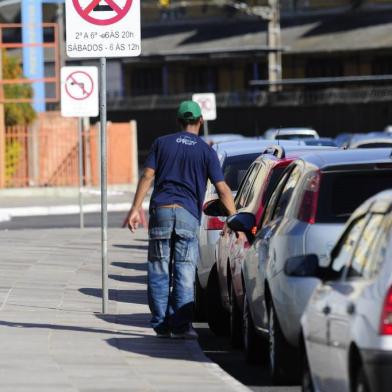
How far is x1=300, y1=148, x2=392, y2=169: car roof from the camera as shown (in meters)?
11.0

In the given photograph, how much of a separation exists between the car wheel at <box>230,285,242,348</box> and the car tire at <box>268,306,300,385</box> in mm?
2288

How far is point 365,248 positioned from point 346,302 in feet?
0.99

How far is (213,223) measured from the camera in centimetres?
1538

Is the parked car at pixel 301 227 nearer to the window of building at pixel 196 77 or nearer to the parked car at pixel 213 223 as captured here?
the parked car at pixel 213 223

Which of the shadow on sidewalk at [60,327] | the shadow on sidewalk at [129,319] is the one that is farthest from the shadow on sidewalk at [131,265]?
the shadow on sidewalk at [60,327]

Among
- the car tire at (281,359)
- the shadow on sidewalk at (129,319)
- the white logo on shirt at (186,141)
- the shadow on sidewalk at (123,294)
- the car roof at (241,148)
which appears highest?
the white logo on shirt at (186,141)

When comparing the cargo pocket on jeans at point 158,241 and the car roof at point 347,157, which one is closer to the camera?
the car roof at point 347,157

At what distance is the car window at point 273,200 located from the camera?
1193 cm

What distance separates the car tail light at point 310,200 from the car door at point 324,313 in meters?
1.56

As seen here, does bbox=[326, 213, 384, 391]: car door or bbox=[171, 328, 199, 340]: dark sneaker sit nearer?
bbox=[326, 213, 384, 391]: car door

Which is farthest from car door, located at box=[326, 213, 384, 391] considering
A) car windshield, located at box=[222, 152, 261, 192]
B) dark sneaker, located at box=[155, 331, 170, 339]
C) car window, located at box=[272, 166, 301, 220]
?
car windshield, located at box=[222, 152, 261, 192]

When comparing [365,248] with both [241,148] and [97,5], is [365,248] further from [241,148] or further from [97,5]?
[241,148]

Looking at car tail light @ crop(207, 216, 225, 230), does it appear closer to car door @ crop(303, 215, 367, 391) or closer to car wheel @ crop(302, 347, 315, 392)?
car wheel @ crop(302, 347, 315, 392)

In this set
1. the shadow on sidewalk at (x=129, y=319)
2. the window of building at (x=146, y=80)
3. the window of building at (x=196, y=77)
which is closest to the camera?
the shadow on sidewalk at (x=129, y=319)
